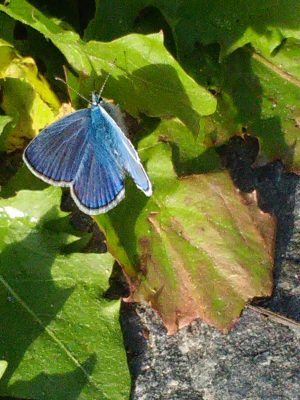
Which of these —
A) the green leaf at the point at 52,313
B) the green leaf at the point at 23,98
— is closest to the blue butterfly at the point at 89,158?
the green leaf at the point at 52,313

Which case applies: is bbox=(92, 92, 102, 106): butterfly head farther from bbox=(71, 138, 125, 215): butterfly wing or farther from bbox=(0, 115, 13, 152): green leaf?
bbox=(0, 115, 13, 152): green leaf

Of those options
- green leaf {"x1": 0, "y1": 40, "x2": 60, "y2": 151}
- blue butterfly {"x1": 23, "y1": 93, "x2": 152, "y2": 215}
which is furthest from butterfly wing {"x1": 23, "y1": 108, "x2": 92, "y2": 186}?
green leaf {"x1": 0, "y1": 40, "x2": 60, "y2": 151}

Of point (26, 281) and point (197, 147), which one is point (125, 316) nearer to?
point (26, 281)

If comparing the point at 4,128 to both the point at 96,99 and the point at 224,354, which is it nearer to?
the point at 96,99

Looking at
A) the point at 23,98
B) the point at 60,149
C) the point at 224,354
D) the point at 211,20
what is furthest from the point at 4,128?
the point at 224,354

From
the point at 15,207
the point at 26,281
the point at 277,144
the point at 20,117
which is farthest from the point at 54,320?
the point at 277,144

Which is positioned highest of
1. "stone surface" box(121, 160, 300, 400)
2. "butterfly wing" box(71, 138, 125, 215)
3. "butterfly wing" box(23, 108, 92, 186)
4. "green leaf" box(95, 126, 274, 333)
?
"butterfly wing" box(23, 108, 92, 186)

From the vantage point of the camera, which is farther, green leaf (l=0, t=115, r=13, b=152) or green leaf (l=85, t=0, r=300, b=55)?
green leaf (l=85, t=0, r=300, b=55)

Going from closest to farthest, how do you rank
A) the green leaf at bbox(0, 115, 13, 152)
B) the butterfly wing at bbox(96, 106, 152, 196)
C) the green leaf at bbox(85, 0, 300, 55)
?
the butterfly wing at bbox(96, 106, 152, 196) < the green leaf at bbox(0, 115, 13, 152) < the green leaf at bbox(85, 0, 300, 55)
